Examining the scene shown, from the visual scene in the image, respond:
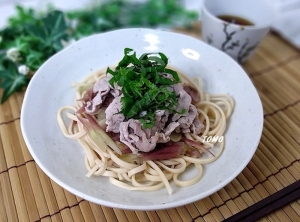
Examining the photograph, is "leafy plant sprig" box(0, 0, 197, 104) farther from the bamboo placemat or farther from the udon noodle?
the udon noodle

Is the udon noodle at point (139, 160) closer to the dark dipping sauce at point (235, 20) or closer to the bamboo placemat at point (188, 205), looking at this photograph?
the bamboo placemat at point (188, 205)

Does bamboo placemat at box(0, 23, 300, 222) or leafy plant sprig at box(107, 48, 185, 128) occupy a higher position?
leafy plant sprig at box(107, 48, 185, 128)

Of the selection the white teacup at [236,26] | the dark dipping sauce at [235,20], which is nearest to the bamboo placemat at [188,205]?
the white teacup at [236,26]

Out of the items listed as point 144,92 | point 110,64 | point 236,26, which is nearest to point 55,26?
point 110,64

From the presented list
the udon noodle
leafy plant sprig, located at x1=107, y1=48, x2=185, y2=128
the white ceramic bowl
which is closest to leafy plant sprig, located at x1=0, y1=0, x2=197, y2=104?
the white ceramic bowl

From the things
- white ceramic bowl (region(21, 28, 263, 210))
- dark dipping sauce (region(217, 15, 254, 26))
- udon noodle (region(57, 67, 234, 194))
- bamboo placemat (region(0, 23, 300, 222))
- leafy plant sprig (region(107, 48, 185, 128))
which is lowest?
bamboo placemat (region(0, 23, 300, 222))

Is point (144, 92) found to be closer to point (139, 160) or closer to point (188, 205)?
point (139, 160)

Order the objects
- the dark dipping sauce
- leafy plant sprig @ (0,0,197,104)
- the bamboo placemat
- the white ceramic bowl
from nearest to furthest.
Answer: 1. the white ceramic bowl
2. the bamboo placemat
3. leafy plant sprig @ (0,0,197,104)
4. the dark dipping sauce
